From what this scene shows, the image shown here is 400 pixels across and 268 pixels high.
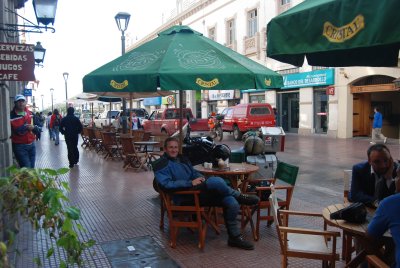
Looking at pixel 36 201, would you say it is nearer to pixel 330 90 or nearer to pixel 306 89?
pixel 330 90

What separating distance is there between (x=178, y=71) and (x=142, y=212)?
2.84 m

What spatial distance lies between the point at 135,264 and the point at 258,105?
1689cm

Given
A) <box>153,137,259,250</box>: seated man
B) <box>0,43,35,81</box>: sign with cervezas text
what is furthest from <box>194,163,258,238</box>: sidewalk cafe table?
<box>0,43,35,81</box>: sign with cervezas text

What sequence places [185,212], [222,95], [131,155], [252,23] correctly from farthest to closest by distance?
[222,95]
[252,23]
[131,155]
[185,212]

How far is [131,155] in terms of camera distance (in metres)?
10.8

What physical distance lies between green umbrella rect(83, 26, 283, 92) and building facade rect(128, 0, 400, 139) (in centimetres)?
1155

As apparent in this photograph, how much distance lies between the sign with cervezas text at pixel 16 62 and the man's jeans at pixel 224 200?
98.9 inches

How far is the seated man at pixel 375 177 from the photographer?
3.74 meters

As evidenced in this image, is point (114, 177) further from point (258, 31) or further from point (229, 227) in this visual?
point (258, 31)

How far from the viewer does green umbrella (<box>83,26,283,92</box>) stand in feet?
15.0

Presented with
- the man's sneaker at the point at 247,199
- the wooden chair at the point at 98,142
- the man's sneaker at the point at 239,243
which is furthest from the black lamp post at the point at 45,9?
the wooden chair at the point at 98,142

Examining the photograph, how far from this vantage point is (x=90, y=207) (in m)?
6.86

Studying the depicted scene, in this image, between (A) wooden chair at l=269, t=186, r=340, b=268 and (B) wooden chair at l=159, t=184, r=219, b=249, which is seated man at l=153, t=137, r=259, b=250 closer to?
(B) wooden chair at l=159, t=184, r=219, b=249

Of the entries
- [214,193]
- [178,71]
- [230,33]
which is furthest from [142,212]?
[230,33]
